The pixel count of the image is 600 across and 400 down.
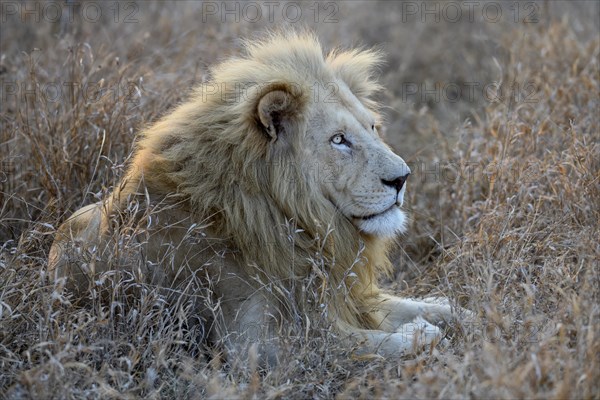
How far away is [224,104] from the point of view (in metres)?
4.10

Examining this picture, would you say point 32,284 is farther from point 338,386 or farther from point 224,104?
point 338,386

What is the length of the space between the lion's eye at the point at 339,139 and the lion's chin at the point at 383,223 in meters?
0.39

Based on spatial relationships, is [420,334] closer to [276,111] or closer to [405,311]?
[405,311]

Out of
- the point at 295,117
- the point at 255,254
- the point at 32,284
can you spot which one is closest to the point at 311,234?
the point at 255,254

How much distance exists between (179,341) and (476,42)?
22.0ft

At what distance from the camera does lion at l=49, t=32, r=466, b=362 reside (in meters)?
3.91

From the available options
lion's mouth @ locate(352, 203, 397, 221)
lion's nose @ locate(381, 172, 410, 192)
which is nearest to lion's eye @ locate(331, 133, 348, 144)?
lion's nose @ locate(381, 172, 410, 192)

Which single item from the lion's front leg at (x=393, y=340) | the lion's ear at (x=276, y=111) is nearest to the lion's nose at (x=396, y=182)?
the lion's ear at (x=276, y=111)

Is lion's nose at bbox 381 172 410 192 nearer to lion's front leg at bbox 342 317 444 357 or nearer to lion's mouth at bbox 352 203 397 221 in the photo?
lion's mouth at bbox 352 203 397 221

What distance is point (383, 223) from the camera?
4113 millimetres

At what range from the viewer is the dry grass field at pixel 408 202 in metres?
3.35

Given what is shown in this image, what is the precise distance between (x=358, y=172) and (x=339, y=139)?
191 millimetres

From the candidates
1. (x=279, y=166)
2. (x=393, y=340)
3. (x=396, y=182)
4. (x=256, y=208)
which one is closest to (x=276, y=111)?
(x=279, y=166)

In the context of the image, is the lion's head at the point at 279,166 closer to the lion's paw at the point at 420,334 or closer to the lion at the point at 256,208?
the lion at the point at 256,208
